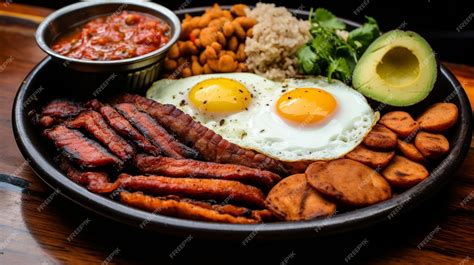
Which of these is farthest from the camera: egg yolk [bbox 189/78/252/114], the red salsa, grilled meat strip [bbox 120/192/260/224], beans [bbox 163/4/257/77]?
beans [bbox 163/4/257/77]

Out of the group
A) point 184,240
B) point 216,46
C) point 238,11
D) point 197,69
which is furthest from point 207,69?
point 184,240

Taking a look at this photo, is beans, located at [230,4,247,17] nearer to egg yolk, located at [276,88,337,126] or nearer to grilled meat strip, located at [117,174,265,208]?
egg yolk, located at [276,88,337,126]

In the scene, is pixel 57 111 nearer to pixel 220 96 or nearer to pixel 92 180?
pixel 92 180

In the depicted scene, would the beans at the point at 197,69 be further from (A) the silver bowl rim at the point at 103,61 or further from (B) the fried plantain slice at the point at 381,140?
(B) the fried plantain slice at the point at 381,140

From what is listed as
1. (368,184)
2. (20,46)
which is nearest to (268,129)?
(368,184)

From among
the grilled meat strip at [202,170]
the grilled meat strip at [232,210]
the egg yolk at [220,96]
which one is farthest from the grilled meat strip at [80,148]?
the egg yolk at [220,96]

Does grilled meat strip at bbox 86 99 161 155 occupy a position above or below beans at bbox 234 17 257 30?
below

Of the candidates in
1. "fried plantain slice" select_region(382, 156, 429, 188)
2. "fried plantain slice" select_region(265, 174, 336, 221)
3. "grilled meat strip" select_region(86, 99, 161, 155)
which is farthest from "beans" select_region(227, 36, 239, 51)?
"fried plantain slice" select_region(382, 156, 429, 188)
